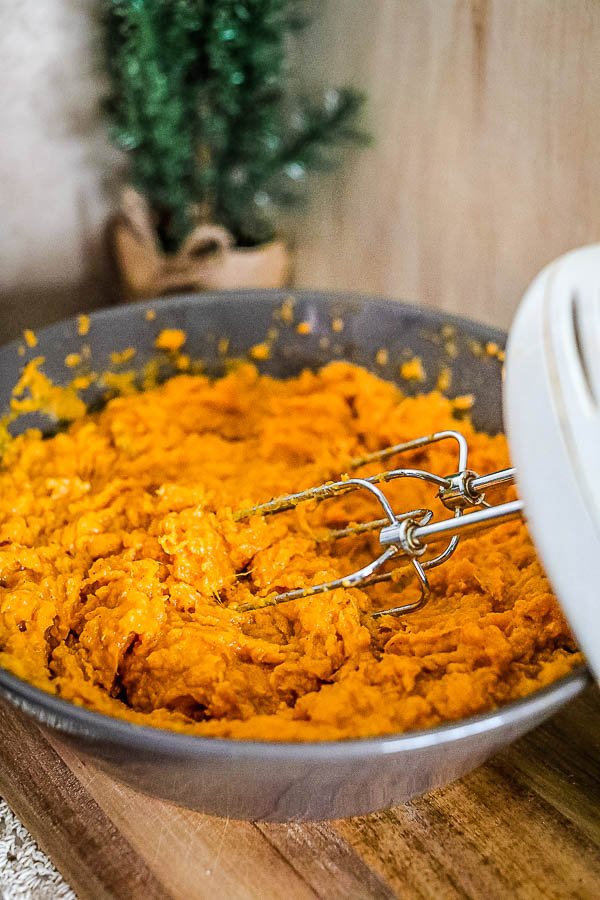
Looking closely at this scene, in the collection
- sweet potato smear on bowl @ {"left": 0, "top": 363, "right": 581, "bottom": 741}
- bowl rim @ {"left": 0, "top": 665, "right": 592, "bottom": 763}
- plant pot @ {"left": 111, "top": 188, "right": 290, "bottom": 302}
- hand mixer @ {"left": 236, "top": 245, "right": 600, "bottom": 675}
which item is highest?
hand mixer @ {"left": 236, "top": 245, "right": 600, "bottom": 675}

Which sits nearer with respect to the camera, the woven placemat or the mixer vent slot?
the mixer vent slot

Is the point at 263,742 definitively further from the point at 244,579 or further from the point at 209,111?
the point at 209,111

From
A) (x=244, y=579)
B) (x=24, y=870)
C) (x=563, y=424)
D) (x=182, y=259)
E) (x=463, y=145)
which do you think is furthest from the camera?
(x=182, y=259)

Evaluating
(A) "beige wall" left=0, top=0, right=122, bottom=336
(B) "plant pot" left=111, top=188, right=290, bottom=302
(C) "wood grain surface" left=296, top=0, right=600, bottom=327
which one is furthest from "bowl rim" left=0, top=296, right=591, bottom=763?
(A) "beige wall" left=0, top=0, right=122, bottom=336

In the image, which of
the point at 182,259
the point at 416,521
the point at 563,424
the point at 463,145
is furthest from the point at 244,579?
the point at 463,145

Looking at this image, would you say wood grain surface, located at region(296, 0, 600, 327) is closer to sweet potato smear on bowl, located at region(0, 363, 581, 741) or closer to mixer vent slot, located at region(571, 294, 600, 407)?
sweet potato smear on bowl, located at region(0, 363, 581, 741)

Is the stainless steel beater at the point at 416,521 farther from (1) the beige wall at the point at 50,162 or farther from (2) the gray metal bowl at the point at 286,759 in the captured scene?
(1) the beige wall at the point at 50,162

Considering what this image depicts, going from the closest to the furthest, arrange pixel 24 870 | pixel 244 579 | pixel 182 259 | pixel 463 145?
pixel 24 870
pixel 244 579
pixel 463 145
pixel 182 259
